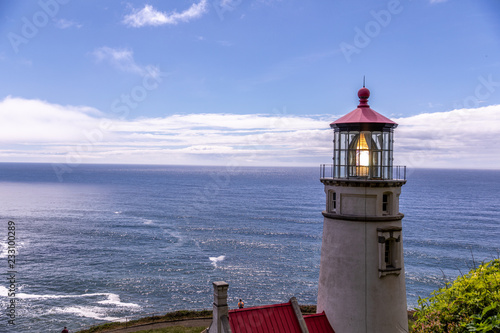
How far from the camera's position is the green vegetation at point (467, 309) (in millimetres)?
11781

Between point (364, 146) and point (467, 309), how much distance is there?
6.84 meters

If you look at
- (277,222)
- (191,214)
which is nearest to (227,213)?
(191,214)

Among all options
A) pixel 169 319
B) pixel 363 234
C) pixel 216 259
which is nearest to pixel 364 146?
pixel 363 234

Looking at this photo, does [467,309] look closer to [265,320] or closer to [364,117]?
[265,320]

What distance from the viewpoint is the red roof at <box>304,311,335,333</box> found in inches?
614

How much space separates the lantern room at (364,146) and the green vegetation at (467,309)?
15.9ft

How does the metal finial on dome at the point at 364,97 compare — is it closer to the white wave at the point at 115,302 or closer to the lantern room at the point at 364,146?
the lantern room at the point at 364,146

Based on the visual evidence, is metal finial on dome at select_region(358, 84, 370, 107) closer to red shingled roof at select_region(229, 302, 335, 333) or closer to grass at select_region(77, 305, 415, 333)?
red shingled roof at select_region(229, 302, 335, 333)

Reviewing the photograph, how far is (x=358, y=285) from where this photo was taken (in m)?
15.1

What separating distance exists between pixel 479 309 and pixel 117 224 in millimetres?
84179

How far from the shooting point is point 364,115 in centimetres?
1588

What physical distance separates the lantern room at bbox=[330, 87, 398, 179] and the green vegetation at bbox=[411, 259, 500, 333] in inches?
191

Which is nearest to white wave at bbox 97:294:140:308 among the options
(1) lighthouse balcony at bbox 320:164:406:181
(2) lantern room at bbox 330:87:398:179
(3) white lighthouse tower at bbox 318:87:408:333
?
(3) white lighthouse tower at bbox 318:87:408:333

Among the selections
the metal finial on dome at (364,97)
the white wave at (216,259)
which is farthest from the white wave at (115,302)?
the metal finial on dome at (364,97)
